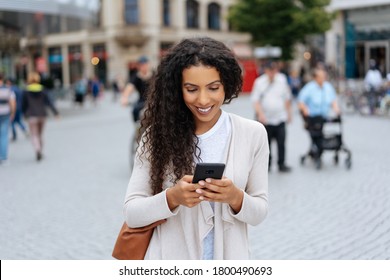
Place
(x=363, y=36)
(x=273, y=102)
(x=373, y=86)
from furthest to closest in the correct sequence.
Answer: (x=373, y=86) < (x=363, y=36) < (x=273, y=102)

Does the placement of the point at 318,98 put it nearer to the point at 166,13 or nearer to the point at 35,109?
the point at 35,109

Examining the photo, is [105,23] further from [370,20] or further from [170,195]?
[170,195]

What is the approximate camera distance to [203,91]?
1885mm

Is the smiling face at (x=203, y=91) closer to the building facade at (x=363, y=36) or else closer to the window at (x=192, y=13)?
the building facade at (x=363, y=36)

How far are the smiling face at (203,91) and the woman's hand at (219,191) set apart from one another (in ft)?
0.87

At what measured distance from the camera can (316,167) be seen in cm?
909

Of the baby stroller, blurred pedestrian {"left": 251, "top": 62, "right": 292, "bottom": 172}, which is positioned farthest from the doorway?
blurred pedestrian {"left": 251, "top": 62, "right": 292, "bottom": 172}

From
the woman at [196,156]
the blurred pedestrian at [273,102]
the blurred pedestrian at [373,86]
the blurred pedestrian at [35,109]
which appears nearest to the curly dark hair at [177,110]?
the woman at [196,156]

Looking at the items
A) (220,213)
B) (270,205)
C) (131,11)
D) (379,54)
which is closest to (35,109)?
(270,205)

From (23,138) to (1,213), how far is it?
8.81 meters

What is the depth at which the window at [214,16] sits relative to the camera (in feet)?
154

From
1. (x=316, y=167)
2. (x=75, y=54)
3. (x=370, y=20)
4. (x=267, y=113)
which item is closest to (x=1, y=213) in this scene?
(x=267, y=113)

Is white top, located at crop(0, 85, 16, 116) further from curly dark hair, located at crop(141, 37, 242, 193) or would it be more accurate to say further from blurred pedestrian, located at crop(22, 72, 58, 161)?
curly dark hair, located at crop(141, 37, 242, 193)

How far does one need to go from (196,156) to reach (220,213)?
0.21 meters
